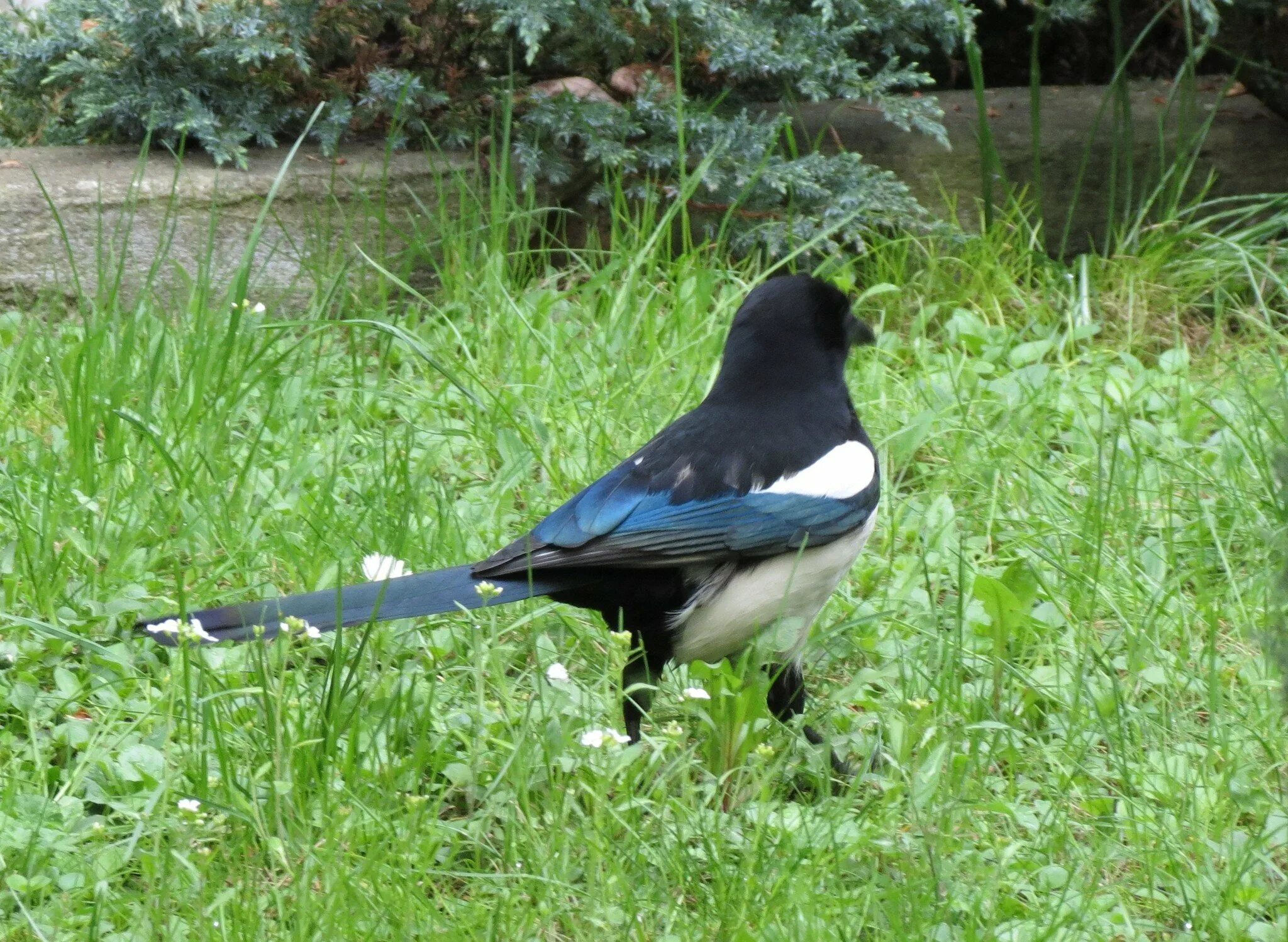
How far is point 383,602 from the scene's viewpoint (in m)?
2.17

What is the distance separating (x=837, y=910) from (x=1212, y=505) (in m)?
1.54

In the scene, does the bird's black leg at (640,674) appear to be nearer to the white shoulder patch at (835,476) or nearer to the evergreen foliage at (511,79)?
the white shoulder patch at (835,476)

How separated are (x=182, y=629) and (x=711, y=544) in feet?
2.57

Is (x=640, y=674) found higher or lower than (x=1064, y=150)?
lower

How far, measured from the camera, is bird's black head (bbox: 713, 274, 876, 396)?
2.49 meters

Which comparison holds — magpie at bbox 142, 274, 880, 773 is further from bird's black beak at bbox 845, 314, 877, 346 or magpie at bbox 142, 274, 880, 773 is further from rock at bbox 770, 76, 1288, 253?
rock at bbox 770, 76, 1288, 253

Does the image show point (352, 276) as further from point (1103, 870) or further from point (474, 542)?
point (1103, 870)

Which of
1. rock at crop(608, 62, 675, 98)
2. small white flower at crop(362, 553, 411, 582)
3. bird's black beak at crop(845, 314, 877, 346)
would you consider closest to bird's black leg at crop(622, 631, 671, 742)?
small white flower at crop(362, 553, 411, 582)

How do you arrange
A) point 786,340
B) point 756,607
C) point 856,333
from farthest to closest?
point 856,333 < point 786,340 < point 756,607

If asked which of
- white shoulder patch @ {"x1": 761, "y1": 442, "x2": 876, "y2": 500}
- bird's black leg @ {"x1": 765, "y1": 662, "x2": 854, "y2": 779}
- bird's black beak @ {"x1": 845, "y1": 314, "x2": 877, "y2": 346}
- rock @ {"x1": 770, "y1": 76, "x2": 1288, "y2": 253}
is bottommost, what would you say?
bird's black leg @ {"x1": 765, "y1": 662, "x2": 854, "y2": 779}

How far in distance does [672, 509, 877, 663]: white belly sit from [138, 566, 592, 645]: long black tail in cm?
18

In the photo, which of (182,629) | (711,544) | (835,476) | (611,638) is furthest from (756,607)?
(182,629)

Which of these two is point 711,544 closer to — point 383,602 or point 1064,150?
point 383,602

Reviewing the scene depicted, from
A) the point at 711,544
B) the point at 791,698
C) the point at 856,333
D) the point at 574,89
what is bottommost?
the point at 791,698
